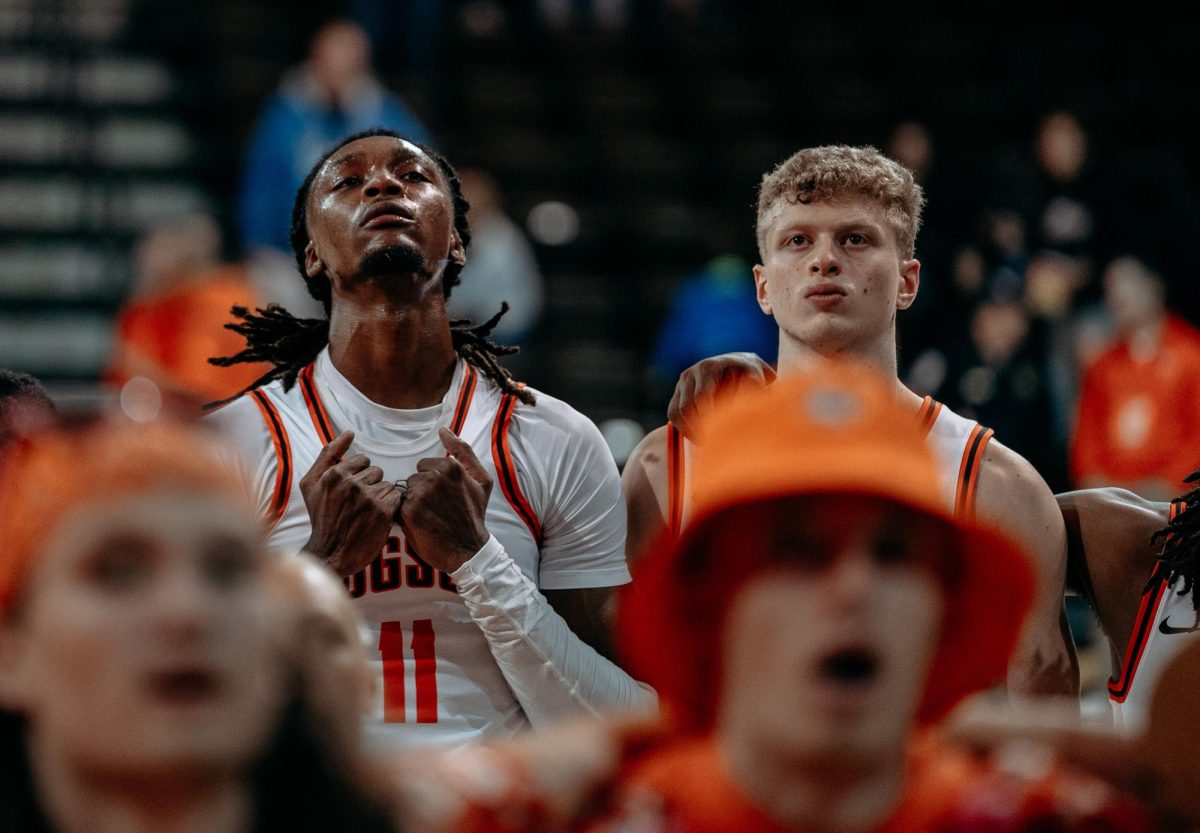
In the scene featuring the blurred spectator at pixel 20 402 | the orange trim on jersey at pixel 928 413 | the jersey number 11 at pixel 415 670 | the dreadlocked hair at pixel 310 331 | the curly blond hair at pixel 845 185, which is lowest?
the jersey number 11 at pixel 415 670

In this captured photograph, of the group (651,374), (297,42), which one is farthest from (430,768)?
(297,42)

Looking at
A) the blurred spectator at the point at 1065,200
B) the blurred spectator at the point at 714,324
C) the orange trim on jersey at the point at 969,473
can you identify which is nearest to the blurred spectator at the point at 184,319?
the blurred spectator at the point at 714,324

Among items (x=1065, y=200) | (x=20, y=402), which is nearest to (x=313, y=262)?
(x=20, y=402)

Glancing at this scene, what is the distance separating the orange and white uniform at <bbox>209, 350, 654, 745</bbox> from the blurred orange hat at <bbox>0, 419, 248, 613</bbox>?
213 centimetres

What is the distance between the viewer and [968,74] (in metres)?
13.6

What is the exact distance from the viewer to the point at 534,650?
169 inches

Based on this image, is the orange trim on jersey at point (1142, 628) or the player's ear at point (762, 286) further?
the player's ear at point (762, 286)

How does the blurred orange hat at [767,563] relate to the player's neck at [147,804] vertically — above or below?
above

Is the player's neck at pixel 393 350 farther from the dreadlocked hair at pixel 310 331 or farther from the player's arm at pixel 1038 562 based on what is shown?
the player's arm at pixel 1038 562

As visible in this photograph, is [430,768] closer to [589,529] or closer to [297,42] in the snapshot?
[589,529]

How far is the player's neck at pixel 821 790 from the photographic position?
219 centimetres

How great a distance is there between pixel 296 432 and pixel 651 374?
6.63 meters

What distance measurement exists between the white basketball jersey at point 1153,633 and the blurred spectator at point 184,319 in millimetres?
5471

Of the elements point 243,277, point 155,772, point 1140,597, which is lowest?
point 1140,597
